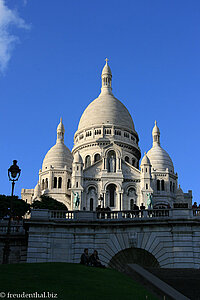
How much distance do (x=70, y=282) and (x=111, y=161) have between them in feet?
251

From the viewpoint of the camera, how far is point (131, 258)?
26062 mm

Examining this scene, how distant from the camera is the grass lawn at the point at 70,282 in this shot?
1410 centimetres

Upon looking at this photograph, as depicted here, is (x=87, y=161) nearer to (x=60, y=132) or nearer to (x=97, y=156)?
(x=97, y=156)

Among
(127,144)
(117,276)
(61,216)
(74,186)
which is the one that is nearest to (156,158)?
(127,144)

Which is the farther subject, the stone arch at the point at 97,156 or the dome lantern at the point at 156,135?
the dome lantern at the point at 156,135

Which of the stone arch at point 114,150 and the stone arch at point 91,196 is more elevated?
the stone arch at point 114,150

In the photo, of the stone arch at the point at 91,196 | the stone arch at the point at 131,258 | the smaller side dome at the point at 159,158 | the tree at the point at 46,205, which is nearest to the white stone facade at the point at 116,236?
the stone arch at the point at 131,258

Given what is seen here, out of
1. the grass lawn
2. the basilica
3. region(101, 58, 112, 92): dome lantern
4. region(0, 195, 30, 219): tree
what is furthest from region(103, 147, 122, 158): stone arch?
the grass lawn

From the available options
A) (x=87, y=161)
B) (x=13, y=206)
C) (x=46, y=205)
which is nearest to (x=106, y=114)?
(x=87, y=161)

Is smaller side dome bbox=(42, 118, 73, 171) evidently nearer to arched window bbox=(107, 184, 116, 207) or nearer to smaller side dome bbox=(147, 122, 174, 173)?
arched window bbox=(107, 184, 116, 207)

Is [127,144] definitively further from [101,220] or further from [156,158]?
[101,220]

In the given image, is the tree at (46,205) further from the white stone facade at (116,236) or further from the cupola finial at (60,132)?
the white stone facade at (116,236)

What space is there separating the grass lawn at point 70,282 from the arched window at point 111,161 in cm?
7204

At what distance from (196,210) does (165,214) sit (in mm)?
1674
